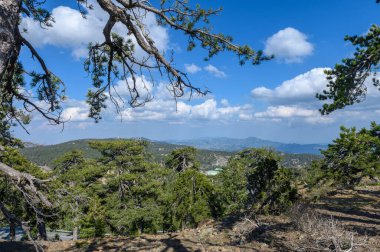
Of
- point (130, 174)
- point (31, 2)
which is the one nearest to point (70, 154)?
point (130, 174)

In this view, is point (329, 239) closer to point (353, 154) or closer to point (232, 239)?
point (353, 154)

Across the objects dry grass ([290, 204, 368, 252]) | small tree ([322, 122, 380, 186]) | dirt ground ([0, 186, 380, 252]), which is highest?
small tree ([322, 122, 380, 186])

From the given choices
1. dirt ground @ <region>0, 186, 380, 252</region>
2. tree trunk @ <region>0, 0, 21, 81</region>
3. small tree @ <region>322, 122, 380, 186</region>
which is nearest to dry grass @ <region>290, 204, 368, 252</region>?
dirt ground @ <region>0, 186, 380, 252</region>

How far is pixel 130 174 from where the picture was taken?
113 feet

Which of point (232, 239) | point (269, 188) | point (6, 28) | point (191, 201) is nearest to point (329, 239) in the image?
point (232, 239)

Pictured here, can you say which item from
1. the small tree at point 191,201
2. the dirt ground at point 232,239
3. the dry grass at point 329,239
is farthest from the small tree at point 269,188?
the small tree at point 191,201

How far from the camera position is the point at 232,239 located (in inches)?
346

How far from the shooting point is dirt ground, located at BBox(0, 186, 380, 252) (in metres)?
7.89

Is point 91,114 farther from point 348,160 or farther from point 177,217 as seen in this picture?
point 177,217

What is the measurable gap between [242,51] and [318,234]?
4.40 metres

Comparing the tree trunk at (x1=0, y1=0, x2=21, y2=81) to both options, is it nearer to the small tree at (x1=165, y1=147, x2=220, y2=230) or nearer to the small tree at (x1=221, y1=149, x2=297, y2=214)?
the small tree at (x1=221, y1=149, x2=297, y2=214)

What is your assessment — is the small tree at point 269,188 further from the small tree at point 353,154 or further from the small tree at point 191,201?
the small tree at point 191,201

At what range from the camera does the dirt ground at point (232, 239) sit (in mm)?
7895

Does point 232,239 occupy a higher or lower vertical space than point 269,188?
lower
